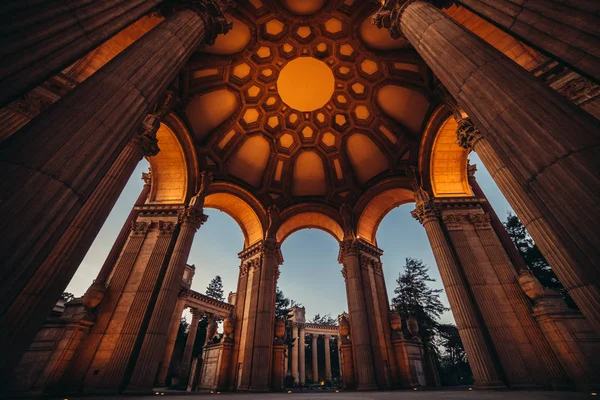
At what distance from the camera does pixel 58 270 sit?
5219mm

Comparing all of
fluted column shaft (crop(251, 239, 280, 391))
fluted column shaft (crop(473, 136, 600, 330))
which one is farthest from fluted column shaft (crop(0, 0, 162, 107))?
fluted column shaft (crop(251, 239, 280, 391))

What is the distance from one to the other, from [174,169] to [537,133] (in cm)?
1447

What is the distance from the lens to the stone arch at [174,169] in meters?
13.1

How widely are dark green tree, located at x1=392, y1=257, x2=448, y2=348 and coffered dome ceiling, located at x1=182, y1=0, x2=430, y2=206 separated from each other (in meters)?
17.2

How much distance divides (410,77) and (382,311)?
13345 millimetres

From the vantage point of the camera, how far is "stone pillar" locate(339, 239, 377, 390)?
39.2 feet

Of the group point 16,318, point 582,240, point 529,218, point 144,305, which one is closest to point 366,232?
point 529,218

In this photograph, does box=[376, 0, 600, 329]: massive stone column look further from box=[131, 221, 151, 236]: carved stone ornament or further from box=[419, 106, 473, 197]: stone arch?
box=[131, 221, 151, 236]: carved stone ornament

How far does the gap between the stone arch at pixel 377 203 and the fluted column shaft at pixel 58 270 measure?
13038 mm

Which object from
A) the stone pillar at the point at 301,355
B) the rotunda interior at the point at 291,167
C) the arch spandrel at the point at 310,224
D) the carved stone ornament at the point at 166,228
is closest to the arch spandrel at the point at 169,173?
the rotunda interior at the point at 291,167

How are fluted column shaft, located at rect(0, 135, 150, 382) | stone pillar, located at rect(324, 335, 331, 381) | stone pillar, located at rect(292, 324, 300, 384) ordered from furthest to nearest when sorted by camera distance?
1. stone pillar, located at rect(324, 335, 331, 381)
2. stone pillar, located at rect(292, 324, 300, 384)
3. fluted column shaft, located at rect(0, 135, 150, 382)

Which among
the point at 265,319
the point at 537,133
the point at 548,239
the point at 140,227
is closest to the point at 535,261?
the point at 548,239

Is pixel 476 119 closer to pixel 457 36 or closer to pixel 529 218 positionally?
pixel 457 36

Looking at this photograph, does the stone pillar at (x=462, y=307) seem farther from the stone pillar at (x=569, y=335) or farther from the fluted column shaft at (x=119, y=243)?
the fluted column shaft at (x=119, y=243)
